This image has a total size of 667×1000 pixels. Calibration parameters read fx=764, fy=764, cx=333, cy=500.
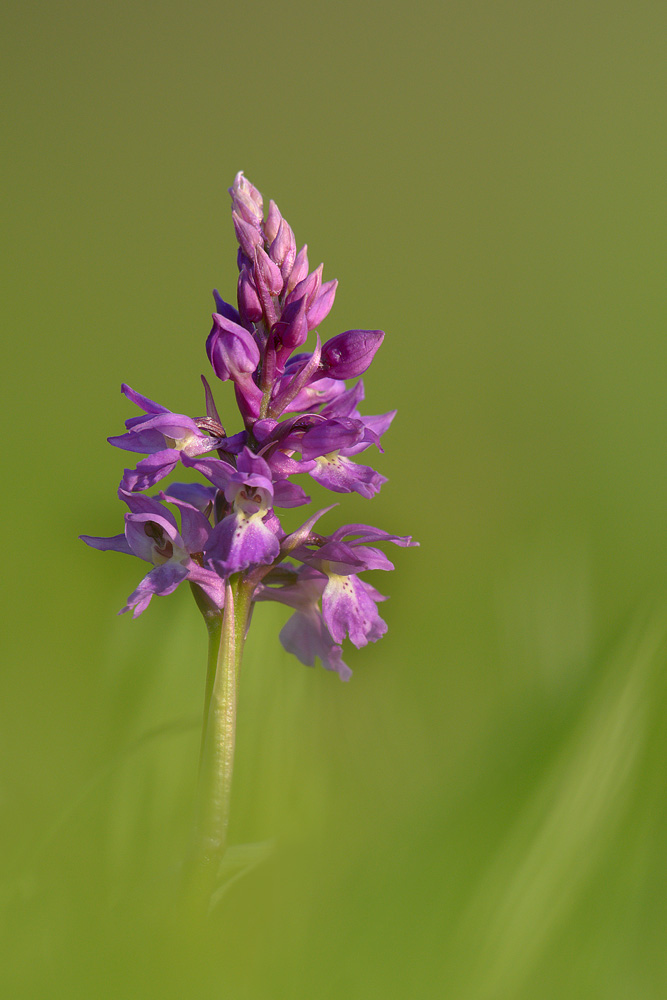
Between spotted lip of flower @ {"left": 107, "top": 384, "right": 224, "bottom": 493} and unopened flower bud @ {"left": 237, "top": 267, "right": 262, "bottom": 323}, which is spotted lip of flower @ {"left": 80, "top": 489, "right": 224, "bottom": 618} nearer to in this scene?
spotted lip of flower @ {"left": 107, "top": 384, "right": 224, "bottom": 493}

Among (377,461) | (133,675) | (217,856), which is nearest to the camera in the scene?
(217,856)

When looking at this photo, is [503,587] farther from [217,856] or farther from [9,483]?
[9,483]

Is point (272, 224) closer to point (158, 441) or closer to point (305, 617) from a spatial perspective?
point (158, 441)

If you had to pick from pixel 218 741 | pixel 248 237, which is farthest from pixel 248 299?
pixel 218 741

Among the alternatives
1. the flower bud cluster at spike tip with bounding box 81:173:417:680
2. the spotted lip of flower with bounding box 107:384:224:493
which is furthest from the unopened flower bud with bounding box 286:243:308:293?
the spotted lip of flower with bounding box 107:384:224:493

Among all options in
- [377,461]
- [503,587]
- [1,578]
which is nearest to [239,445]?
[503,587]

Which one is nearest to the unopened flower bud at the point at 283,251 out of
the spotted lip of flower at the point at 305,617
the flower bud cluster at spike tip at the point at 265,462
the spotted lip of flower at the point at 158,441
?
the flower bud cluster at spike tip at the point at 265,462

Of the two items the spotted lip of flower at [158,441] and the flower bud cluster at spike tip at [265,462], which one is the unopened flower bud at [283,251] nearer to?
the flower bud cluster at spike tip at [265,462]
